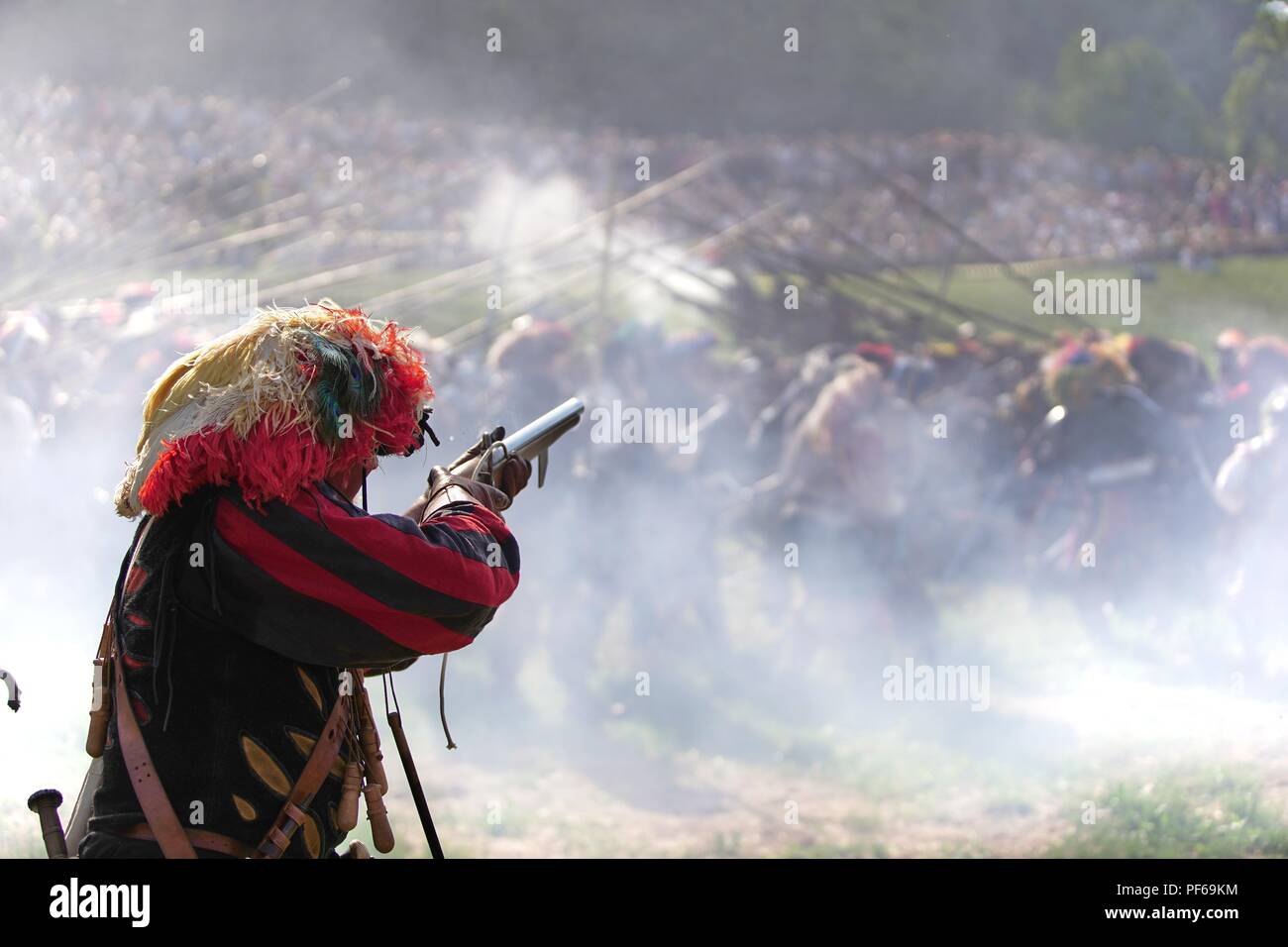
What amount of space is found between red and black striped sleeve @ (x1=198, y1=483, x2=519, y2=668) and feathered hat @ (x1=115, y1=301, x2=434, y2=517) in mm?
53

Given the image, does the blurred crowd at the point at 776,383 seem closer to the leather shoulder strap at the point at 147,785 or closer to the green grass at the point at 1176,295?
the green grass at the point at 1176,295

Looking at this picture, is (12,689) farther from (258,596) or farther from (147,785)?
(258,596)

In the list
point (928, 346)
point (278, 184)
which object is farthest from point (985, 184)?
point (278, 184)

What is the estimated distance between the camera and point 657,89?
279 inches

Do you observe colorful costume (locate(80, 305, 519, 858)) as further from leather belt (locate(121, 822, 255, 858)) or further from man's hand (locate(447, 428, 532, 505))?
man's hand (locate(447, 428, 532, 505))

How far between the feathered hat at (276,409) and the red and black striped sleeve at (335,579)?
53 mm

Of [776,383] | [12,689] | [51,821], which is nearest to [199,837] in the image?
[51,821]

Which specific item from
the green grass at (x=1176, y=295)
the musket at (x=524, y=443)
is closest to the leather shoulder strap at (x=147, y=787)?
the musket at (x=524, y=443)

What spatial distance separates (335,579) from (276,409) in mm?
263

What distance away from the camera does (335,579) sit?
1.79 meters

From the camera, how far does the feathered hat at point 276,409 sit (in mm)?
1812

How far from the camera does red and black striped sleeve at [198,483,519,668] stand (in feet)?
5.83
